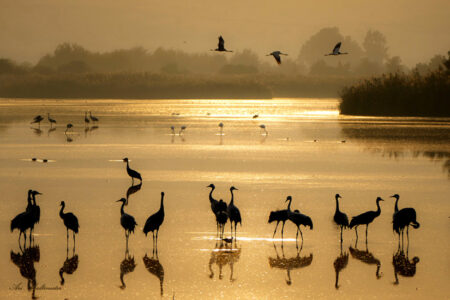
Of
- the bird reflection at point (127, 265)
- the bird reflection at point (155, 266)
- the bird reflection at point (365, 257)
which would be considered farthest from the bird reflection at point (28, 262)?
the bird reflection at point (365, 257)

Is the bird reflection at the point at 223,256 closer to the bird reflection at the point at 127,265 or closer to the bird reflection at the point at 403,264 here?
the bird reflection at the point at 127,265

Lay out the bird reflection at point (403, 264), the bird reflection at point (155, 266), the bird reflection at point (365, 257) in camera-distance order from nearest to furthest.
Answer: the bird reflection at point (155, 266), the bird reflection at point (403, 264), the bird reflection at point (365, 257)

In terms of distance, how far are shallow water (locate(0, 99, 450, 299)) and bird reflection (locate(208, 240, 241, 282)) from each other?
0.05ft

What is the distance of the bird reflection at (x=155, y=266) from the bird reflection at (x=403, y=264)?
249 cm

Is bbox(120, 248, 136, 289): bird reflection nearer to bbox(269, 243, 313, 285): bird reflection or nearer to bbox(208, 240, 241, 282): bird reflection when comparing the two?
bbox(208, 240, 241, 282): bird reflection

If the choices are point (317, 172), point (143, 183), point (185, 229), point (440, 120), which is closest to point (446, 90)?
point (440, 120)

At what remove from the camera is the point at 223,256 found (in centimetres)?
998

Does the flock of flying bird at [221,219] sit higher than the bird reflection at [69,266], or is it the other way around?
the flock of flying bird at [221,219]

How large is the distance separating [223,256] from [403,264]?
6.82ft

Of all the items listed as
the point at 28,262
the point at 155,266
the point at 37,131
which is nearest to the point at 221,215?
the point at 155,266

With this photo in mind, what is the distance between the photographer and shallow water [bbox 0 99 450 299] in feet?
28.9

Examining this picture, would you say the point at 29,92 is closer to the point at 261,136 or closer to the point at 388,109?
the point at 388,109

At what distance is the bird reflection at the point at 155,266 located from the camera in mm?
9086

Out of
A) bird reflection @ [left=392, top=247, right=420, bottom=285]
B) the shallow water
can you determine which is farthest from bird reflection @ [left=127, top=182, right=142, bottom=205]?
bird reflection @ [left=392, top=247, right=420, bottom=285]
